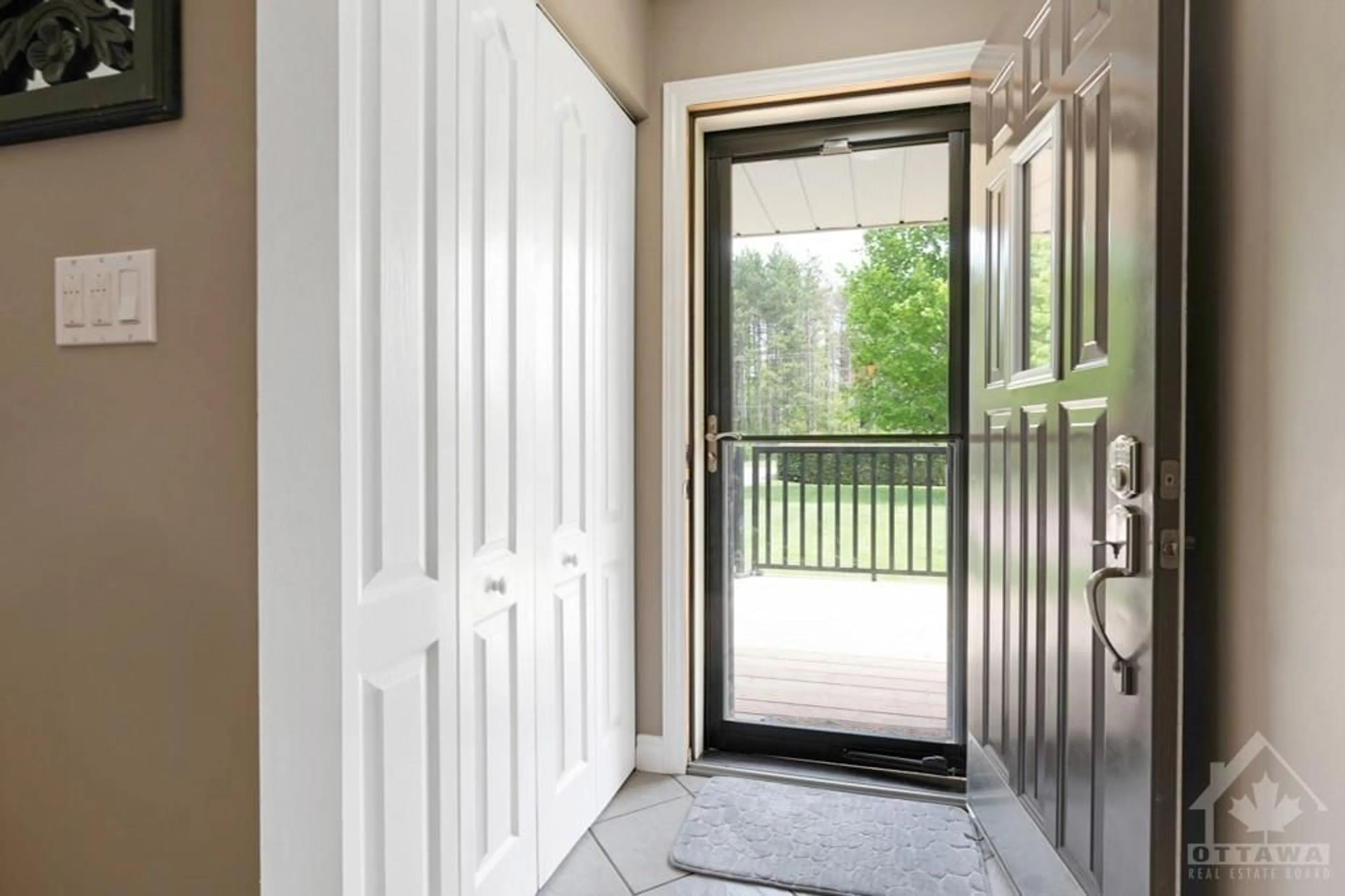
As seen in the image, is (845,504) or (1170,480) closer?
(1170,480)

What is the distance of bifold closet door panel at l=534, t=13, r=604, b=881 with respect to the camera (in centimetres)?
166

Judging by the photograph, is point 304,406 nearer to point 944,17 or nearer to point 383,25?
point 383,25

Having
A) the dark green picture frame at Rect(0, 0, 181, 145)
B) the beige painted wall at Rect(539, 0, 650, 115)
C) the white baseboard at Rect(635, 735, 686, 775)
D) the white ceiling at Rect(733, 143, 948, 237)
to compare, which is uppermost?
the beige painted wall at Rect(539, 0, 650, 115)

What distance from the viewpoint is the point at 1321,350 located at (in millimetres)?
899

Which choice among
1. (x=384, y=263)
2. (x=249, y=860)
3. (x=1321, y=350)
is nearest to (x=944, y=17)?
(x=1321, y=350)

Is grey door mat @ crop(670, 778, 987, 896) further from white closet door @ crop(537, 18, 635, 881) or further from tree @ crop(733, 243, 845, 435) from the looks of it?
tree @ crop(733, 243, 845, 435)

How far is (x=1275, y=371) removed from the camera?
3.24 ft

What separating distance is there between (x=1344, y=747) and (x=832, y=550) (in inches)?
63.3

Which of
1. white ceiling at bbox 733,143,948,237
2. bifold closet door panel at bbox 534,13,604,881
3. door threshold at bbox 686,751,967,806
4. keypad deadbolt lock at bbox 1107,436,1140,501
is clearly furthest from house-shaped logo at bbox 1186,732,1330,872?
white ceiling at bbox 733,143,948,237

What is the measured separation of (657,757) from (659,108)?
2.14 meters

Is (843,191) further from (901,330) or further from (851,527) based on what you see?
(851,527)

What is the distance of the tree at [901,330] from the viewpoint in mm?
2256

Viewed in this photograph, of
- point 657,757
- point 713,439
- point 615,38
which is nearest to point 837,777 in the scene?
point 657,757

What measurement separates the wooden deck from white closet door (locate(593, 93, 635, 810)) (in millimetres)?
474
